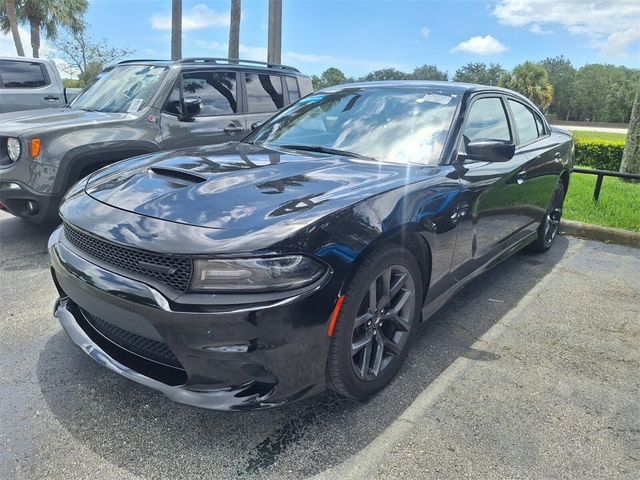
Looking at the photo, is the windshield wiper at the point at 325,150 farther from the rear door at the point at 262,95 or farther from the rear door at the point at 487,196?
the rear door at the point at 262,95

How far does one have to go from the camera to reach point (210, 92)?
5719 mm

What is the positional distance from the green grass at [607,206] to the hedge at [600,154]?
5830 mm

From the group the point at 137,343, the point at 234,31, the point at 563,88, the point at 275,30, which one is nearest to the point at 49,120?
the point at 137,343

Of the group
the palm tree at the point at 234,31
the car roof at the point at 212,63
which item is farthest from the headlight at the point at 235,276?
the palm tree at the point at 234,31

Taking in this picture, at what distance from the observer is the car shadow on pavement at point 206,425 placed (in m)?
2.05

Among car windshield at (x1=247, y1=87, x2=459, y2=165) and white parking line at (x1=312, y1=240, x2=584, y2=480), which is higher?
car windshield at (x1=247, y1=87, x2=459, y2=165)

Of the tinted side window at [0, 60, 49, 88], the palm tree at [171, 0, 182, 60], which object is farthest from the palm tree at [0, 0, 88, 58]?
the tinted side window at [0, 60, 49, 88]

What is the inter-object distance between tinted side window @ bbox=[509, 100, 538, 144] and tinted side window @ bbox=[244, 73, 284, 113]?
313 centimetres

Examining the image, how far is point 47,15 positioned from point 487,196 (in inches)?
1354

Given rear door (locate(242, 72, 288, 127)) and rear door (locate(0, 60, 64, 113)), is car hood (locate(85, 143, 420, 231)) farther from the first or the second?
rear door (locate(0, 60, 64, 113))

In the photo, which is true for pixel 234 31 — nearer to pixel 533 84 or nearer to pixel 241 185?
pixel 241 185

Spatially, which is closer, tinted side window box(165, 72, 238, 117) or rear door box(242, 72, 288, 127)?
tinted side window box(165, 72, 238, 117)

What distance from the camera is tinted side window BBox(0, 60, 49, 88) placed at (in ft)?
29.2

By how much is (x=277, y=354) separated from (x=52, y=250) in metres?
1.43
